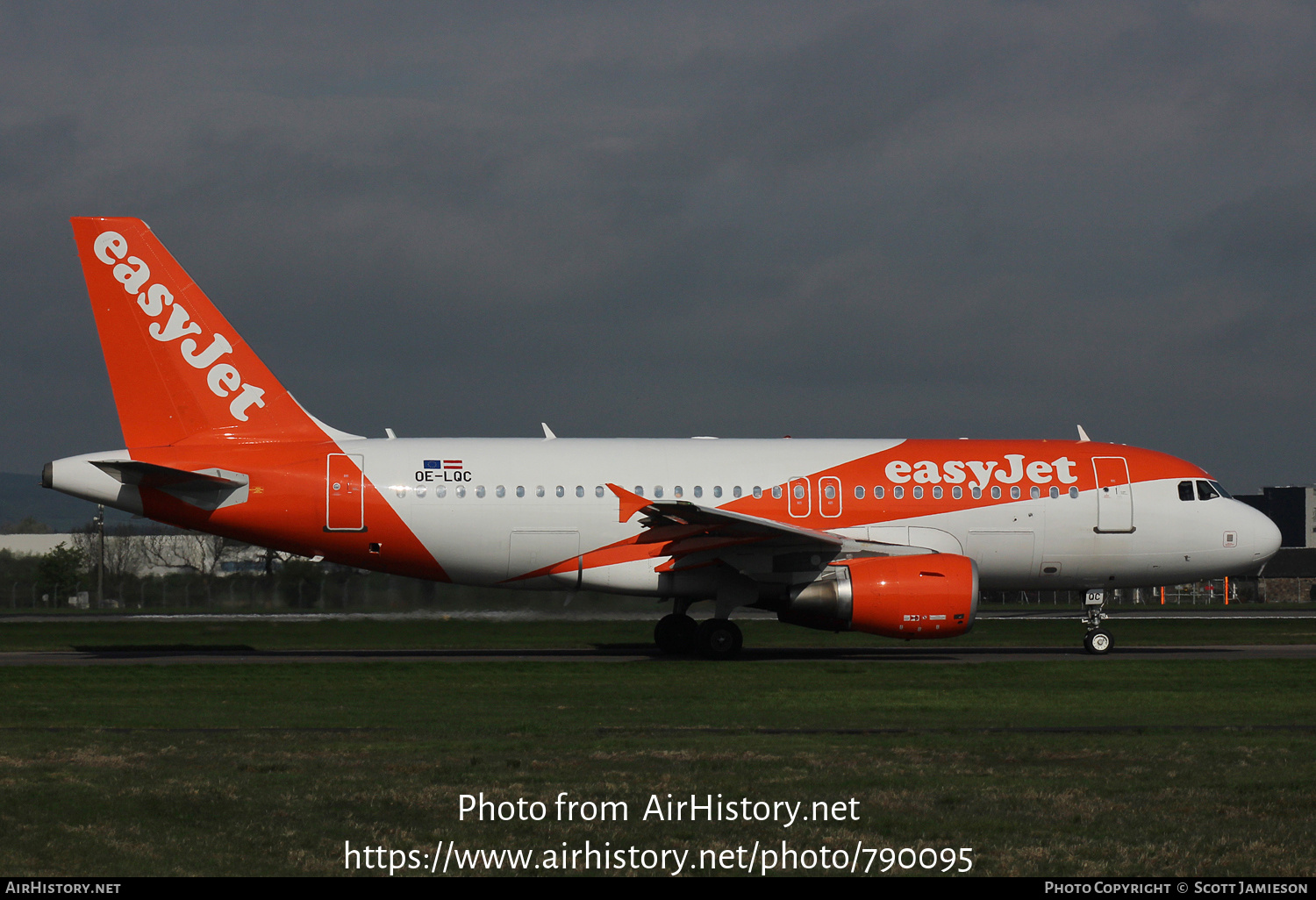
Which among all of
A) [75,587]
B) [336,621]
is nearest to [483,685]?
[336,621]

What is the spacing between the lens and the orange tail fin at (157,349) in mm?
22500

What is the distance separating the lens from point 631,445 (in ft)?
78.2

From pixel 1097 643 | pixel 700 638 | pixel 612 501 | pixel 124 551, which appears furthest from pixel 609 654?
pixel 124 551

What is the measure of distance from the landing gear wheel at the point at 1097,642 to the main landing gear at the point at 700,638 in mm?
6445

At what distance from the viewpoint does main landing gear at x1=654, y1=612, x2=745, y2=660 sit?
73.2 ft

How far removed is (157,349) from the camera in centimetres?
2256

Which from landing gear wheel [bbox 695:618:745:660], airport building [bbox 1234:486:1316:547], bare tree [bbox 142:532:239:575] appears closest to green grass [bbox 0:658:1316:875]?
landing gear wheel [bbox 695:618:745:660]

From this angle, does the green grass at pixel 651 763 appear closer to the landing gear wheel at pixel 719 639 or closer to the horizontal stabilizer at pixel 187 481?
the landing gear wheel at pixel 719 639

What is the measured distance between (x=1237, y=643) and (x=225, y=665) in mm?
20215

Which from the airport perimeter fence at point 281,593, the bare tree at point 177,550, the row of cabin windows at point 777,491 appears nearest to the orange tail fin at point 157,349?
the row of cabin windows at point 777,491

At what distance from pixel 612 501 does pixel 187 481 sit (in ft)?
23.7

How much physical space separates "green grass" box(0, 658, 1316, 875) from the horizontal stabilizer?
12.6 ft

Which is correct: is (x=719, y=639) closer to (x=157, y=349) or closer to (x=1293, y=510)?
(x=157, y=349)

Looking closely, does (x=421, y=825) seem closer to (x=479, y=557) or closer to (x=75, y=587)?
(x=479, y=557)
